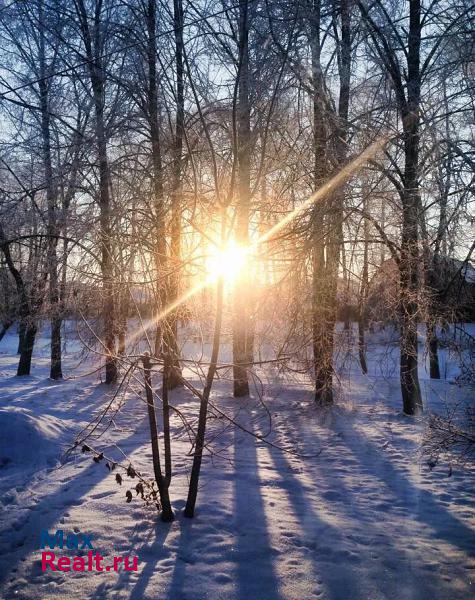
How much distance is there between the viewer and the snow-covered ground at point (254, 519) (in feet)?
10.2

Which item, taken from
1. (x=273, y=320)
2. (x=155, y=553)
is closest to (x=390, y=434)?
(x=273, y=320)

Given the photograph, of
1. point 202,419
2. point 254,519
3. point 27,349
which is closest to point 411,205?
point 202,419

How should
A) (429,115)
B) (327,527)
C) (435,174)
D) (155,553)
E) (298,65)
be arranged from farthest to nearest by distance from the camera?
1. (429,115)
2. (435,174)
3. (298,65)
4. (327,527)
5. (155,553)

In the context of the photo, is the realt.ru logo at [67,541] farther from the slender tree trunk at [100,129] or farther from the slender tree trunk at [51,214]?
the slender tree trunk at [51,214]

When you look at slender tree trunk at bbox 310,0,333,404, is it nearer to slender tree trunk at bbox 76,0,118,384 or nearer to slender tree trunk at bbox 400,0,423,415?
slender tree trunk at bbox 400,0,423,415

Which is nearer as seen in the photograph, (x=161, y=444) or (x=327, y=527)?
(x=327, y=527)

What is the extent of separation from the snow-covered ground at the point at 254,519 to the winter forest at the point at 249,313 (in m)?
0.03

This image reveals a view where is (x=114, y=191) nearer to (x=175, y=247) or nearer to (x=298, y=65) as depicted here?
(x=175, y=247)

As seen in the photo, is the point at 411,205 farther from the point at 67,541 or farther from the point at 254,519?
the point at 67,541

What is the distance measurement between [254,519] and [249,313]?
5.80 metres

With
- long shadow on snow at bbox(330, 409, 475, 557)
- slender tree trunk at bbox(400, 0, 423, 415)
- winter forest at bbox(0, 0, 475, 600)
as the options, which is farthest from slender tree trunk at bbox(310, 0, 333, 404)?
long shadow on snow at bbox(330, 409, 475, 557)

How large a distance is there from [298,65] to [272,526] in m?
5.69

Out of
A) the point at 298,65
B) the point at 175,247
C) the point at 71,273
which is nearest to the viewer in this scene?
the point at 298,65

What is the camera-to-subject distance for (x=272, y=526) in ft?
12.9
